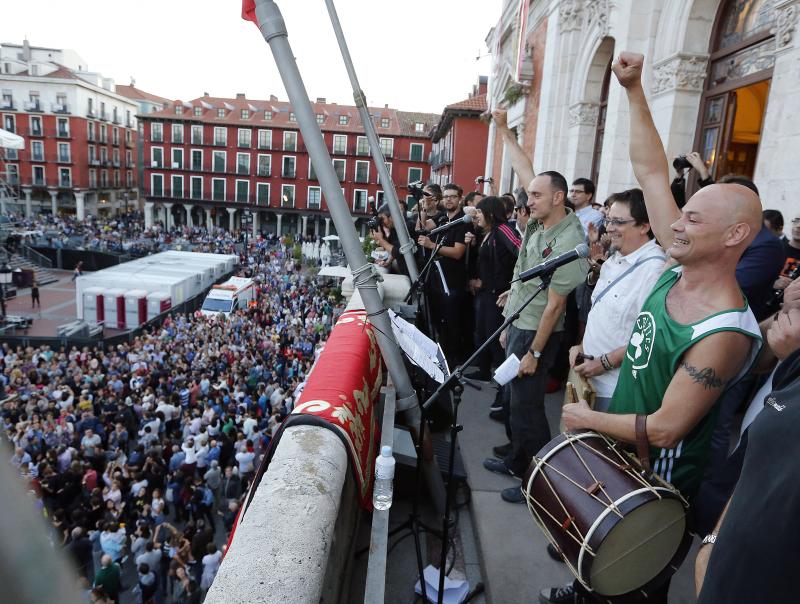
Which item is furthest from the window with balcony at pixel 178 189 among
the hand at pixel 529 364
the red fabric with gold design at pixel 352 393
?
the hand at pixel 529 364

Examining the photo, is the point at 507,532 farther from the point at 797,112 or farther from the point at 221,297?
the point at 221,297

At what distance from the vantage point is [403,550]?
2834 millimetres

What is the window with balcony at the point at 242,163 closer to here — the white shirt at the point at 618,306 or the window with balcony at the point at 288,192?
the window with balcony at the point at 288,192

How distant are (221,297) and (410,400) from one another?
74.7 ft

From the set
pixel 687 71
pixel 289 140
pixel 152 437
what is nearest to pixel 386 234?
pixel 687 71

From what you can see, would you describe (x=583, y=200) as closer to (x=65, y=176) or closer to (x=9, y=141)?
(x=9, y=141)

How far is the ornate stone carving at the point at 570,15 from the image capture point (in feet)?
32.0

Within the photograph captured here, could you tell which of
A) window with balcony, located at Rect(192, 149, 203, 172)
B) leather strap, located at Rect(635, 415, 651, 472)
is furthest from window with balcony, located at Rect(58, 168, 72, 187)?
leather strap, located at Rect(635, 415, 651, 472)

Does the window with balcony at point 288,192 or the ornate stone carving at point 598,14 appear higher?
the ornate stone carving at point 598,14

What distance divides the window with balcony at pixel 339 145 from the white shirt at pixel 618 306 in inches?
2145

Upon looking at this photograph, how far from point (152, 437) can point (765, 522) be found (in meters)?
11.6

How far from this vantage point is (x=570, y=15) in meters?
9.86

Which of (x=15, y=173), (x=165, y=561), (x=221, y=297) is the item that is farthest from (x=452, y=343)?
(x=15, y=173)

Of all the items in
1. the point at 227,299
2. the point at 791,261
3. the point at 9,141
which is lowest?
the point at 227,299
